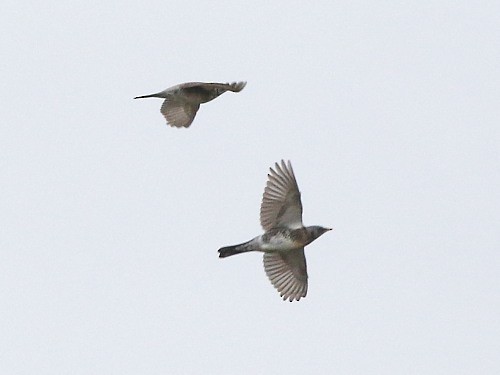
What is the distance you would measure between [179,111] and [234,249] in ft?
15.1

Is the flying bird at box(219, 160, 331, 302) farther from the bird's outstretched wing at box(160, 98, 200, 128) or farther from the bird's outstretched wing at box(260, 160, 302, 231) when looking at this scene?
the bird's outstretched wing at box(160, 98, 200, 128)

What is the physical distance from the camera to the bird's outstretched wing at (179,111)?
27000mm

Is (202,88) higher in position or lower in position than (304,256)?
higher

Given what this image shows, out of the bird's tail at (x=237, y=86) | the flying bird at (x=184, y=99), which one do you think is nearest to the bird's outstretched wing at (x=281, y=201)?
the bird's tail at (x=237, y=86)

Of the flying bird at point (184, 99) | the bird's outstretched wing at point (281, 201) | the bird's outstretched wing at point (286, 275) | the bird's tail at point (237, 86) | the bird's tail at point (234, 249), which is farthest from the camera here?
the flying bird at point (184, 99)

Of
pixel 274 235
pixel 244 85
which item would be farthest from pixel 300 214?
pixel 244 85

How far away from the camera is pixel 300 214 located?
23.1m

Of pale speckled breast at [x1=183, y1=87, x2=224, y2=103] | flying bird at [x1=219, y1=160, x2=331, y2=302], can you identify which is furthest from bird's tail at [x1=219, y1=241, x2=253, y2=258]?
pale speckled breast at [x1=183, y1=87, x2=224, y2=103]

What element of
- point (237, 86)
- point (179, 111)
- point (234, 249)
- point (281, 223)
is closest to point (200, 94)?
point (179, 111)

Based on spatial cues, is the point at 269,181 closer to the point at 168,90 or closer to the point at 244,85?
the point at 244,85

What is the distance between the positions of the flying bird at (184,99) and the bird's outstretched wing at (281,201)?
368 cm

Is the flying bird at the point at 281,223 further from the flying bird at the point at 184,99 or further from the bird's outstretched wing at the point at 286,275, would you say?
the flying bird at the point at 184,99

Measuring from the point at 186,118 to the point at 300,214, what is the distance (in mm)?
4981

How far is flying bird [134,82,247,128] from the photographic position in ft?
87.0
